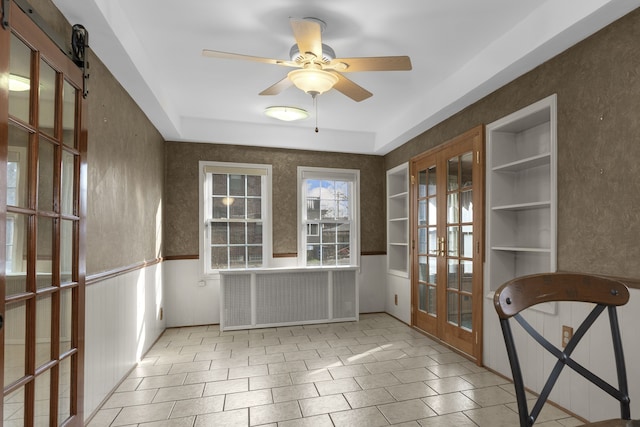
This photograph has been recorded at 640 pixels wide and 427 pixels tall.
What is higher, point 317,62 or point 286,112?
point 286,112

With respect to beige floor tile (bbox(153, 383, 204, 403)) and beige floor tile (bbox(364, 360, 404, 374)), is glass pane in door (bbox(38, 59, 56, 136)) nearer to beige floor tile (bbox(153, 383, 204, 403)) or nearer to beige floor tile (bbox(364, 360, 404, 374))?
beige floor tile (bbox(153, 383, 204, 403))

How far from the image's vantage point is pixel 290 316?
480 cm

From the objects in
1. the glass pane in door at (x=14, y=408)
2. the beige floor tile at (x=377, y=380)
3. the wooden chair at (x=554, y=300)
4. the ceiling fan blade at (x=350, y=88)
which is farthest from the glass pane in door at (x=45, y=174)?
the beige floor tile at (x=377, y=380)

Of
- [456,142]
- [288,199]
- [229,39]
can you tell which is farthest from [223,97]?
[456,142]

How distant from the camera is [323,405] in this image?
8.49ft

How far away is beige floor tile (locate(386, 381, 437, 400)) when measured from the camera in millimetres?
2730

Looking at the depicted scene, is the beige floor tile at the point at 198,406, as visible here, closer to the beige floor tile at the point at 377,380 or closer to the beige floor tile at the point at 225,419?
the beige floor tile at the point at 225,419

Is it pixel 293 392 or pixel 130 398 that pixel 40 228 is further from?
pixel 293 392

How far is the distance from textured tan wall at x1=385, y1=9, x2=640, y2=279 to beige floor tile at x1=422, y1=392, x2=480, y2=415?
1.20 meters

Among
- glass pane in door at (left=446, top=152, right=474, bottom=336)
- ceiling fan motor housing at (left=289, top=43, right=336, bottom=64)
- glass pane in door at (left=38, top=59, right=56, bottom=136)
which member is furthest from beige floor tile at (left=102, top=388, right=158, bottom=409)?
glass pane in door at (left=446, top=152, right=474, bottom=336)

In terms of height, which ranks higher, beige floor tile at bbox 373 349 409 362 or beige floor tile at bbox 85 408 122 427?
beige floor tile at bbox 85 408 122 427

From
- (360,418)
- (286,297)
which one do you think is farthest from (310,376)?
(286,297)

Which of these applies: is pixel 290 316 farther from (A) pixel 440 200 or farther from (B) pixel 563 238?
(B) pixel 563 238

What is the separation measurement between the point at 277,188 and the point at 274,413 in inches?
128
